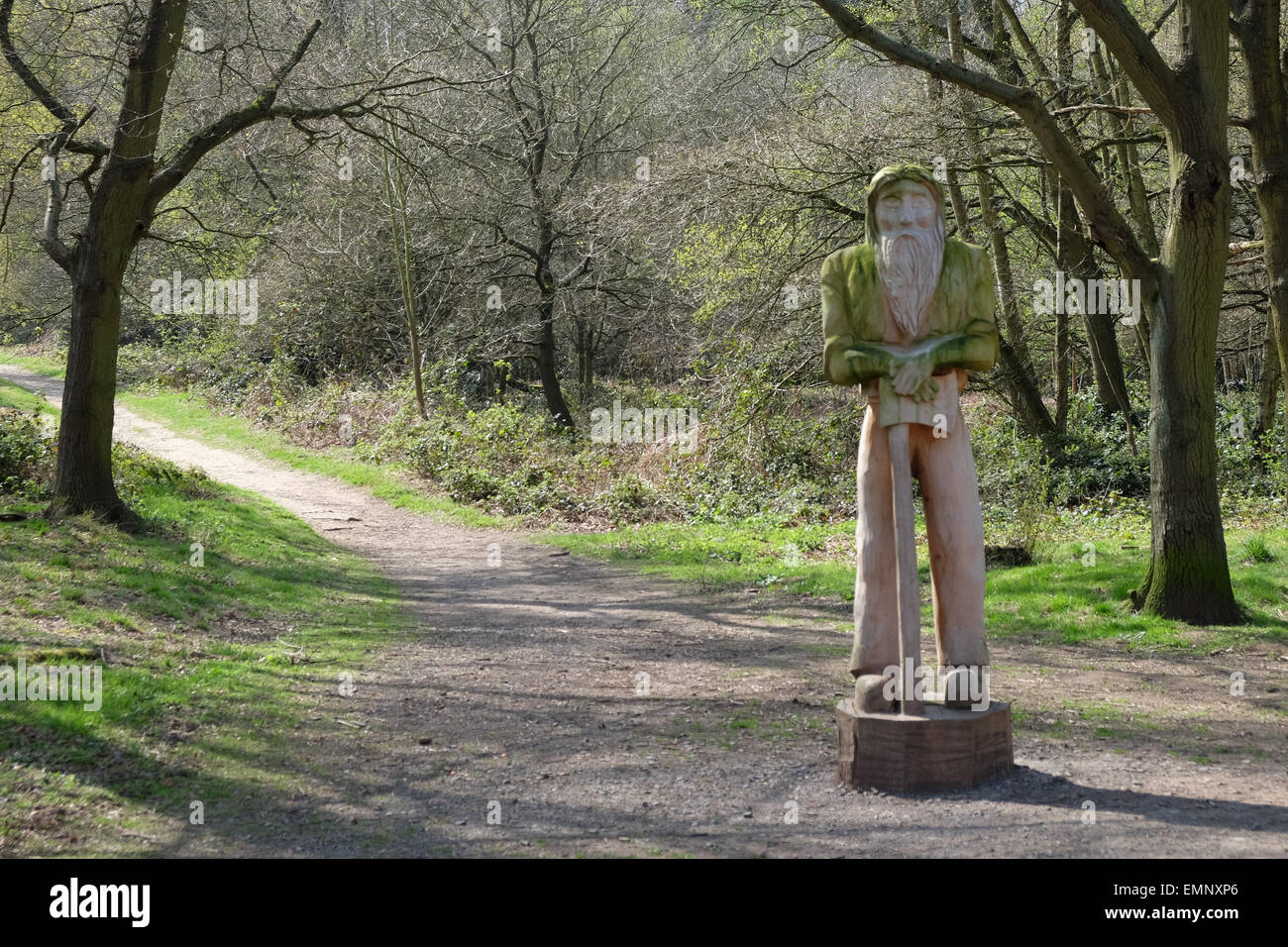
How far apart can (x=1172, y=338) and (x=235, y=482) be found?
1621 cm

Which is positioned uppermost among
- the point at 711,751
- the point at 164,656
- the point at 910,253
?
the point at 910,253

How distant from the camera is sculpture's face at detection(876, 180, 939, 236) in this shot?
239 inches

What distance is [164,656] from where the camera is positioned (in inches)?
332

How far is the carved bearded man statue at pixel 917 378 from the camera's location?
19.6ft

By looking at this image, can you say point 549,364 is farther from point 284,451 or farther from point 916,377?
point 916,377

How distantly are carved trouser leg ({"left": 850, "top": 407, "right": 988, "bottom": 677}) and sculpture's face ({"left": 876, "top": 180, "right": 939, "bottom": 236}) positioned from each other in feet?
3.39

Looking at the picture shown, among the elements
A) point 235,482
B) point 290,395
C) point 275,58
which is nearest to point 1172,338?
point 275,58

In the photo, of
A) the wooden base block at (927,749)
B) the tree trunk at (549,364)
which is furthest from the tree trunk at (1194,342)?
the tree trunk at (549,364)

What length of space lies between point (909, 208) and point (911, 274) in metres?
0.39

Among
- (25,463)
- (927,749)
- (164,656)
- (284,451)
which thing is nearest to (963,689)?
(927,749)

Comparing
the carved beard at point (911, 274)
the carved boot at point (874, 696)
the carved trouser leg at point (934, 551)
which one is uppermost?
the carved beard at point (911, 274)

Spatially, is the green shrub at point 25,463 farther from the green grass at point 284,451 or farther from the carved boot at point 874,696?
the carved boot at point 874,696

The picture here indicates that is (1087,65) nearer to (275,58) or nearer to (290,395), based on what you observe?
(275,58)
